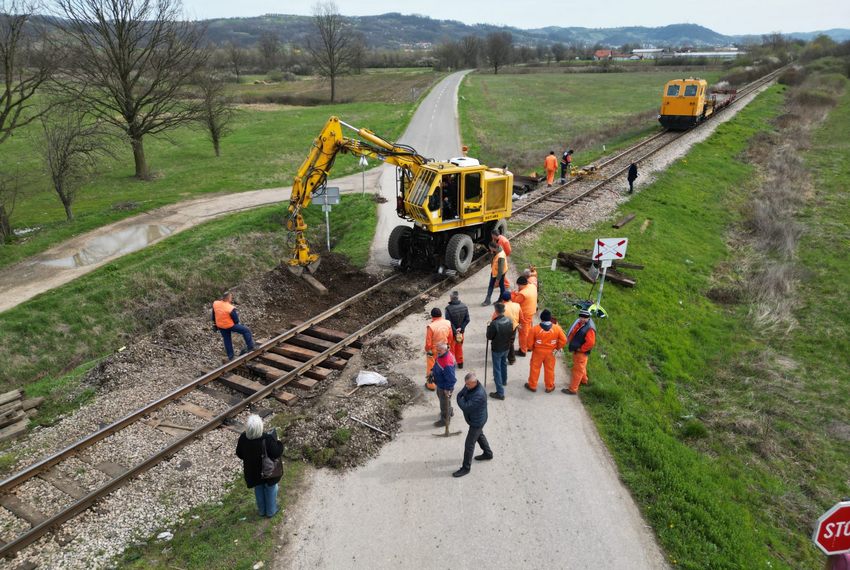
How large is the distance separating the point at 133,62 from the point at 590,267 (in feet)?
84.9

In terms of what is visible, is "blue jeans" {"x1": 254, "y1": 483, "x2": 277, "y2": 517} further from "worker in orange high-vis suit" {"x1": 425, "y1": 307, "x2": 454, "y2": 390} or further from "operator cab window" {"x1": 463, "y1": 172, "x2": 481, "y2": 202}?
"operator cab window" {"x1": 463, "y1": 172, "x2": 481, "y2": 202}

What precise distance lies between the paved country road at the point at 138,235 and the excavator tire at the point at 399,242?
3.41 ft

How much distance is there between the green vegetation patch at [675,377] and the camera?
7246mm

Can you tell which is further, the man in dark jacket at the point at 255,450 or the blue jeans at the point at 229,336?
the blue jeans at the point at 229,336

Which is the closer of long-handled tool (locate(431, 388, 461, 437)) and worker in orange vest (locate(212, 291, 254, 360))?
long-handled tool (locate(431, 388, 461, 437))

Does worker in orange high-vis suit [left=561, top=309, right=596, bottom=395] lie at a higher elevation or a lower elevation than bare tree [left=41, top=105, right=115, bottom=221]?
lower

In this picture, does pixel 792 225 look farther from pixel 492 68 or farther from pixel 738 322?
pixel 492 68

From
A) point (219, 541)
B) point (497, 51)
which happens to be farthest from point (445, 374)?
point (497, 51)

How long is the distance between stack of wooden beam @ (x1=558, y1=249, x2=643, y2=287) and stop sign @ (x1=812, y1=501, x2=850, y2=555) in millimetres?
10228

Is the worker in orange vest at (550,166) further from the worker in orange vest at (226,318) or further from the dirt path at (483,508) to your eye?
the worker in orange vest at (226,318)

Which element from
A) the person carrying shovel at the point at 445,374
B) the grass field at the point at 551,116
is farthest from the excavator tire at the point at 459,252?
the grass field at the point at 551,116

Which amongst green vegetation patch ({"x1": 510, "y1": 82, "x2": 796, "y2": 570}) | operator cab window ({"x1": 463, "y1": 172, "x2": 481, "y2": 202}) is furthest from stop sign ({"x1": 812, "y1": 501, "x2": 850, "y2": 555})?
operator cab window ({"x1": 463, "y1": 172, "x2": 481, "y2": 202})

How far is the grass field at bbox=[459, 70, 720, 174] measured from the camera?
1355 inches

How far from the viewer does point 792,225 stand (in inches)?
828
